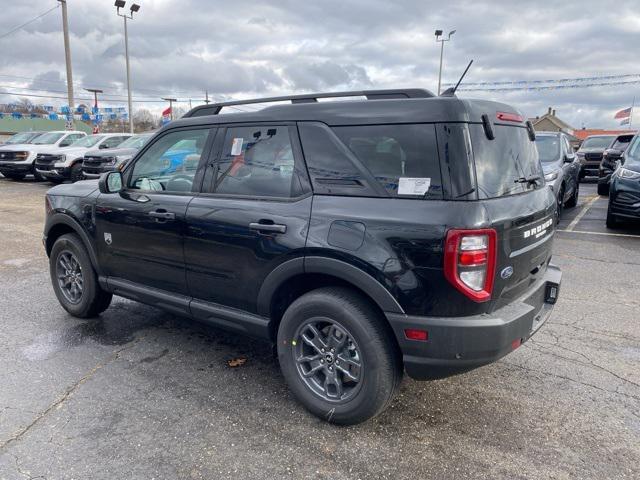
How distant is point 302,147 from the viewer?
9.97 ft

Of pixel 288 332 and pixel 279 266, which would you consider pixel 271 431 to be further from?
pixel 279 266

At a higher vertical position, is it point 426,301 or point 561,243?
point 426,301

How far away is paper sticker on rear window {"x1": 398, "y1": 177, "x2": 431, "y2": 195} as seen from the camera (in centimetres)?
259

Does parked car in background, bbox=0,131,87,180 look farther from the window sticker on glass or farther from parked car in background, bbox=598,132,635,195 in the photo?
parked car in background, bbox=598,132,635,195

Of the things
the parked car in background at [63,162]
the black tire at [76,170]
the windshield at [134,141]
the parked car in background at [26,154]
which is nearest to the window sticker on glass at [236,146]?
the windshield at [134,141]

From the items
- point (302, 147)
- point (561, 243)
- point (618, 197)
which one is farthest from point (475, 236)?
point (618, 197)

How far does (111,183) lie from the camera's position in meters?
4.05

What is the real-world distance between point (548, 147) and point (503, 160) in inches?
300

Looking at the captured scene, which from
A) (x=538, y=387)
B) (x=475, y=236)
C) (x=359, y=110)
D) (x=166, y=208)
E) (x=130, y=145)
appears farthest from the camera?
(x=130, y=145)

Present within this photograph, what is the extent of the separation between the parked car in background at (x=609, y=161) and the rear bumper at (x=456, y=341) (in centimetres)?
1028

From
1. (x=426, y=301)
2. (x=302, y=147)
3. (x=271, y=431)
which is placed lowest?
(x=271, y=431)

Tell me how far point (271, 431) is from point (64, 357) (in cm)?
196

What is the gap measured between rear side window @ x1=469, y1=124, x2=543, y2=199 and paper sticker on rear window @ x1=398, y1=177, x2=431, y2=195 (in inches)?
10.8

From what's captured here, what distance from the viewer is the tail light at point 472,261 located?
96.0 inches
